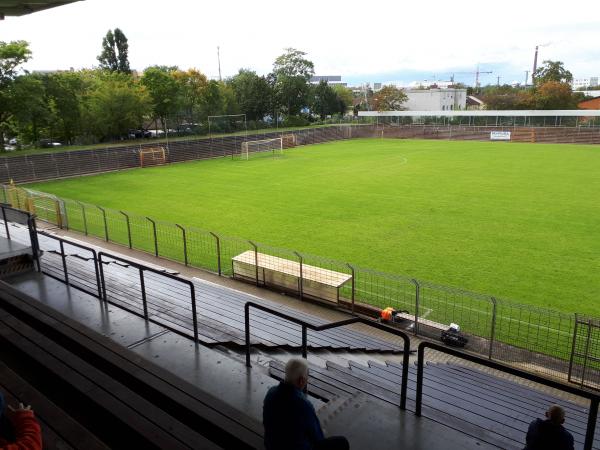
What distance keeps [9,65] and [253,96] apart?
135 ft

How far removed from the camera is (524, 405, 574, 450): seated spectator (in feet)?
12.6

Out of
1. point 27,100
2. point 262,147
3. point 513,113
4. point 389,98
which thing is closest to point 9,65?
point 27,100

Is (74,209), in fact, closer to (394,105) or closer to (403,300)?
(403,300)

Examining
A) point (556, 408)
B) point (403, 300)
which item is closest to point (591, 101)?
point (403, 300)

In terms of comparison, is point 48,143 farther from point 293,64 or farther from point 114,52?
point 293,64

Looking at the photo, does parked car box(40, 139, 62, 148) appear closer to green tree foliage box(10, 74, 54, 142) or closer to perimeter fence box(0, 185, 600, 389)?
green tree foliage box(10, 74, 54, 142)

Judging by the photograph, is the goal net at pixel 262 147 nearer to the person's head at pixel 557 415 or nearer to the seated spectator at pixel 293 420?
the person's head at pixel 557 415

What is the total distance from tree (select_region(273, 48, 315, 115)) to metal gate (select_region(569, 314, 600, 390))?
240 ft

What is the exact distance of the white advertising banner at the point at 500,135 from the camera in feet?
194

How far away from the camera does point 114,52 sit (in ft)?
207

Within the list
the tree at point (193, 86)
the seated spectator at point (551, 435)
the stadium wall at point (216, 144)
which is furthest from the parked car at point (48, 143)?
the seated spectator at point (551, 435)

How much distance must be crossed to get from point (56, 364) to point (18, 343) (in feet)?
2.27

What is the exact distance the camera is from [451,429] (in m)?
4.13

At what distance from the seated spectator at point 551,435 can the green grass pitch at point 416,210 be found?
8.44 metres
